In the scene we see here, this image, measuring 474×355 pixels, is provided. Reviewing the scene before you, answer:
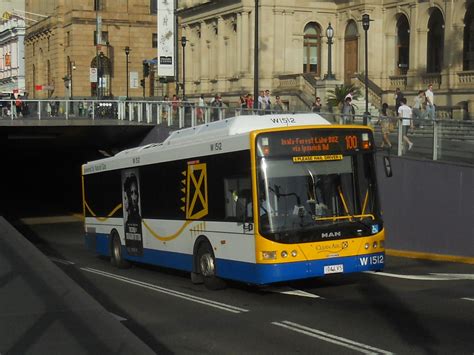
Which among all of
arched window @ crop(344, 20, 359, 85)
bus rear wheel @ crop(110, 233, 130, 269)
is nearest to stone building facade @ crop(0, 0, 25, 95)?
arched window @ crop(344, 20, 359, 85)

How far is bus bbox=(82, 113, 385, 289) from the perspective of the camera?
579 inches

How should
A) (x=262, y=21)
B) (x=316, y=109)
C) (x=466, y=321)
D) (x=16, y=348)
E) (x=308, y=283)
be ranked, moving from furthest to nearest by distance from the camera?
(x=262, y=21) → (x=316, y=109) → (x=308, y=283) → (x=466, y=321) → (x=16, y=348)

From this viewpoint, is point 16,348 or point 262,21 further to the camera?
point 262,21

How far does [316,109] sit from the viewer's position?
104 ft

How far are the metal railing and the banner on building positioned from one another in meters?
20.6

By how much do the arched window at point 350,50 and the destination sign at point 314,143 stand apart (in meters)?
44.9

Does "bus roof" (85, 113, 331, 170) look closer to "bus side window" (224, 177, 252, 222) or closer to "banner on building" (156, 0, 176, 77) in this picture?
"bus side window" (224, 177, 252, 222)

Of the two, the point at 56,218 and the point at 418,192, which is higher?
the point at 418,192

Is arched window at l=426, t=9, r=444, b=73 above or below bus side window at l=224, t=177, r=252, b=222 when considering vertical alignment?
above

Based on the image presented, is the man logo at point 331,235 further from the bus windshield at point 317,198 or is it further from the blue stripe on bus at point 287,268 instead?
the blue stripe on bus at point 287,268

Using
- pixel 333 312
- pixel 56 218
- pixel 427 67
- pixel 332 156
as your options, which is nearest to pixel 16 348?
pixel 333 312

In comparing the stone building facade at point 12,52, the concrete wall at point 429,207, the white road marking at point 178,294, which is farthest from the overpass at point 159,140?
the stone building facade at point 12,52

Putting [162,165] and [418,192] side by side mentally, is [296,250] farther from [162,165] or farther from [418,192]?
[418,192]

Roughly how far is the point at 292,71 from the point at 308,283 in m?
46.4
